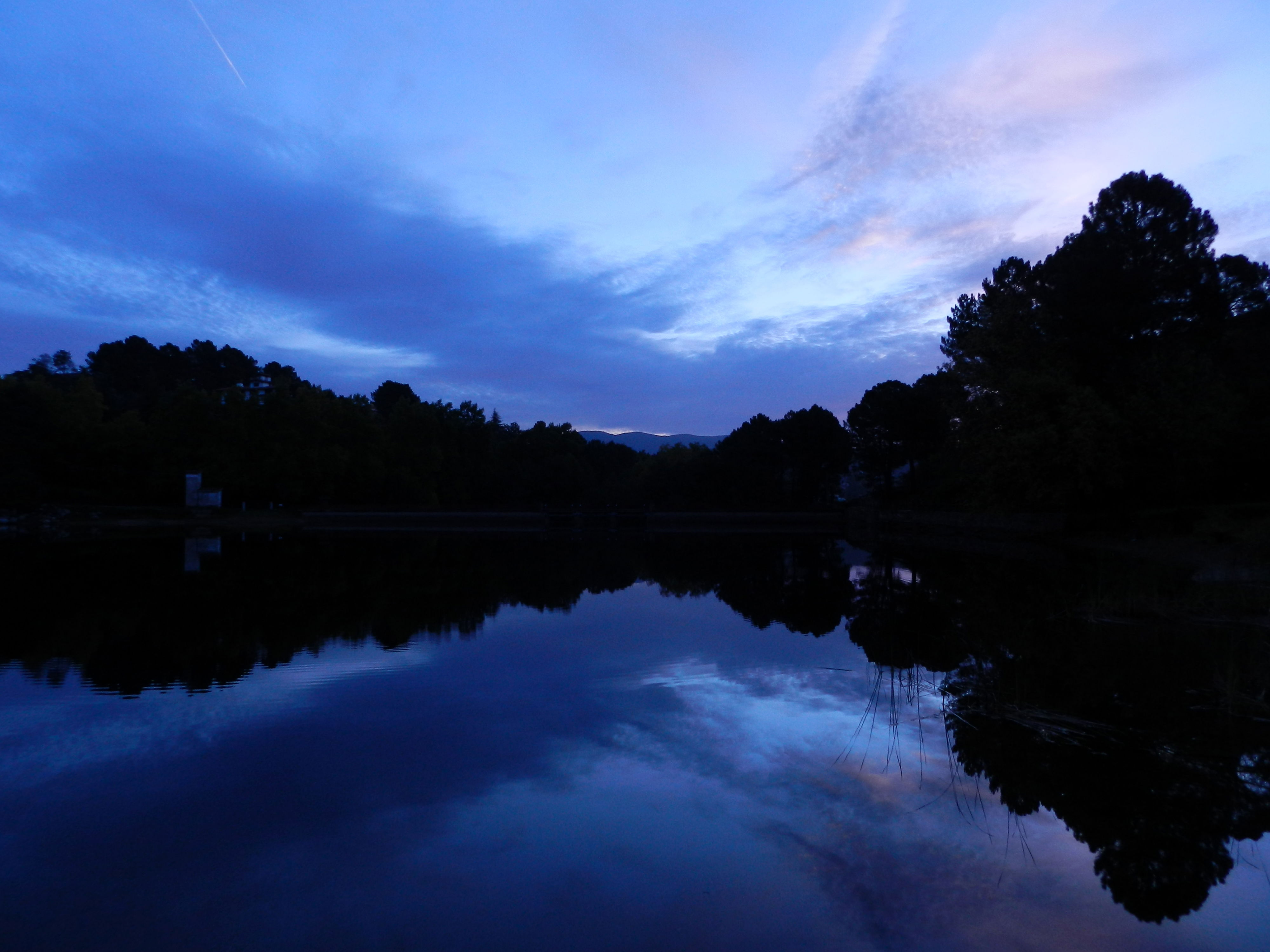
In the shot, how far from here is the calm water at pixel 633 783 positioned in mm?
4195

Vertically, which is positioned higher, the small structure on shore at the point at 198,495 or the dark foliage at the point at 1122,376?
the dark foliage at the point at 1122,376

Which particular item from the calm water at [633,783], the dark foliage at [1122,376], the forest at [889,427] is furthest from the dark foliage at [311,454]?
the calm water at [633,783]

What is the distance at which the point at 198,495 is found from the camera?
54.1m

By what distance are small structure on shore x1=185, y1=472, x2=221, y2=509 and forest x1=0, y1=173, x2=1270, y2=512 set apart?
4509mm

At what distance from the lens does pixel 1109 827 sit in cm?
538

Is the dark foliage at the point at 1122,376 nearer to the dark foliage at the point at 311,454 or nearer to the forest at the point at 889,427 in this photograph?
the forest at the point at 889,427

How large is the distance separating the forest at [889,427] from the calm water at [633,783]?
2083 centimetres

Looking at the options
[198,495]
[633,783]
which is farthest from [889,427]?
[633,783]

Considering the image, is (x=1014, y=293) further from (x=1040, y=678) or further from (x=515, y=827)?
(x=515, y=827)

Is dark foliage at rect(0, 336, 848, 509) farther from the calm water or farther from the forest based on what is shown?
the calm water

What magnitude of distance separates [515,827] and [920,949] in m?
2.37

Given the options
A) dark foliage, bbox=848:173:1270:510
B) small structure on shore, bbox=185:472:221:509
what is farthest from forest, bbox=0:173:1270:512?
small structure on shore, bbox=185:472:221:509

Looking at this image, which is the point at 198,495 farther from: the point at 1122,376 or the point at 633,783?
the point at 633,783

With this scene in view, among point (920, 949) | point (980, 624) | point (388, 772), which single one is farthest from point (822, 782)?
point (980, 624)
